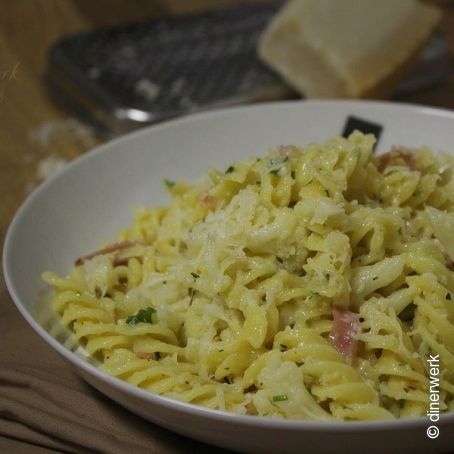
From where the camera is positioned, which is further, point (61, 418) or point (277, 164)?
point (277, 164)

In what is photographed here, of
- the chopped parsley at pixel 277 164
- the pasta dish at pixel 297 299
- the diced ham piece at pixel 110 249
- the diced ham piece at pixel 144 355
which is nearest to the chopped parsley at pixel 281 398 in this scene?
the pasta dish at pixel 297 299

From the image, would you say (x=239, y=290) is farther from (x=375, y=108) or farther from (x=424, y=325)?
(x=375, y=108)

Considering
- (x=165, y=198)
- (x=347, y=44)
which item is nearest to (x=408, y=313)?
(x=165, y=198)

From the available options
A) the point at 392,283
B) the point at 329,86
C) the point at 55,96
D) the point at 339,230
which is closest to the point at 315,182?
the point at 339,230

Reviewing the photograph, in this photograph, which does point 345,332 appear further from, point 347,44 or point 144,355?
point 347,44

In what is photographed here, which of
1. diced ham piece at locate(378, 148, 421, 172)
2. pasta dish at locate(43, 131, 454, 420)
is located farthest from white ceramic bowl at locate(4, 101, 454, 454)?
diced ham piece at locate(378, 148, 421, 172)

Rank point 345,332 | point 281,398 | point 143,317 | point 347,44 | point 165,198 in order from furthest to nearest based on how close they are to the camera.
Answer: point 347,44 → point 165,198 → point 143,317 → point 345,332 → point 281,398
